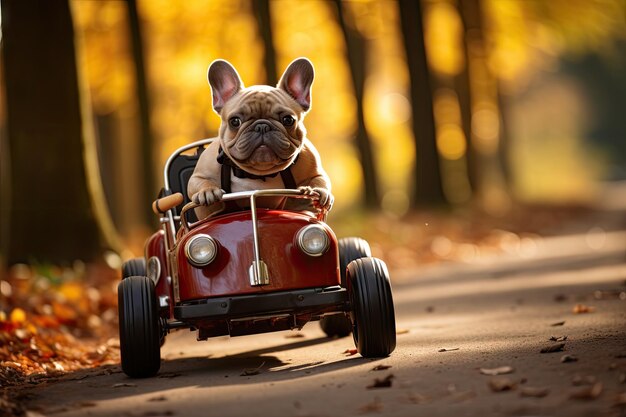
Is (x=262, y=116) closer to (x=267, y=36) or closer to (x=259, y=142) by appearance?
(x=259, y=142)

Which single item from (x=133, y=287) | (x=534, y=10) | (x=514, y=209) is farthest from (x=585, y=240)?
(x=133, y=287)

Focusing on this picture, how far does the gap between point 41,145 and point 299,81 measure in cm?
612

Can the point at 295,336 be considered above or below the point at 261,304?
below

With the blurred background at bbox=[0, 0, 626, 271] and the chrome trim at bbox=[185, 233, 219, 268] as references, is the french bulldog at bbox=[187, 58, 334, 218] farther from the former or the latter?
the blurred background at bbox=[0, 0, 626, 271]

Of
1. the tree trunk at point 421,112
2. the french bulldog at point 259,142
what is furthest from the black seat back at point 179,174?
the tree trunk at point 421,112

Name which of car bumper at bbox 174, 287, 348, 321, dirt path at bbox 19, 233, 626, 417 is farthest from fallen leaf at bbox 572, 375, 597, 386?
car bumper at bbox 174, 287, 348, 321

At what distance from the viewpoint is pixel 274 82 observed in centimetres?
1859

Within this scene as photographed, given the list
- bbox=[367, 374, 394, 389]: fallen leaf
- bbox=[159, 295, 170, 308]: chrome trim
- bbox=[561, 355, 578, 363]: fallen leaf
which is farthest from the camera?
bbox=[159, 295, 170, 308]: chrome trim

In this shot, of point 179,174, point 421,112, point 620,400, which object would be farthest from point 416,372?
point 421,112

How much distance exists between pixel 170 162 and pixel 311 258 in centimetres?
217

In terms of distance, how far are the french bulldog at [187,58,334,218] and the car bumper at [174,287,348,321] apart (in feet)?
2.30

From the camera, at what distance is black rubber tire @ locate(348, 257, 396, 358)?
6.88 meters

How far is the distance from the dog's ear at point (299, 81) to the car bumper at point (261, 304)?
4.62 feet

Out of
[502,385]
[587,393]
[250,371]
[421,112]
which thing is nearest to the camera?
[587,393]
